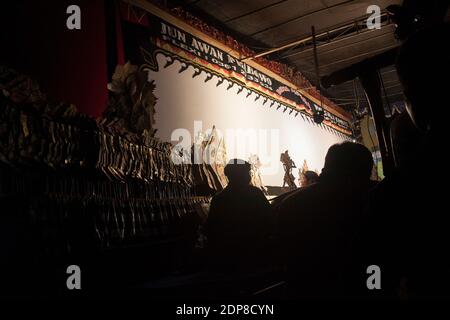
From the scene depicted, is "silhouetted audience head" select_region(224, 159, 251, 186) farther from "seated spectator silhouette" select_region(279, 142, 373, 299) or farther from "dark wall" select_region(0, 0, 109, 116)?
"dark wall" select_region(0, 0, 109, 116)

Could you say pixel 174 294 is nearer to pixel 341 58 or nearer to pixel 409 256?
pixel 409 256

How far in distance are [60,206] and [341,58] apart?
6368 mm

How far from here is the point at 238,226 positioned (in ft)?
9.19

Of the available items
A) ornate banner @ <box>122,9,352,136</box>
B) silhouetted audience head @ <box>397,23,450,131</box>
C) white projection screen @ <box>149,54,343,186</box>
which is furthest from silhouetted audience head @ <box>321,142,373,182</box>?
ornate banner @ <box>122,9,352,136</box>

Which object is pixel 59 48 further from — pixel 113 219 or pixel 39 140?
pixel 113 219

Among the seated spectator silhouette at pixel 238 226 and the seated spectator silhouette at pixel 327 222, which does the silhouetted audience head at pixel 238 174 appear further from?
the seated spectator silhouette at pixel 327 222

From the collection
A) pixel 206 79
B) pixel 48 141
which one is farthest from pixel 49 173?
pixel 206 79

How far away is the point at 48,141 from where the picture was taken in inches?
84.1

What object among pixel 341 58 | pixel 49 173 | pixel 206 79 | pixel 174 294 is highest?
pixel 341 58

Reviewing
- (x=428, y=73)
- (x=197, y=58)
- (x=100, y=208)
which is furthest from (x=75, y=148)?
(x=197, y=58)

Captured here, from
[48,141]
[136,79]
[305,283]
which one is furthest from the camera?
[136,79]

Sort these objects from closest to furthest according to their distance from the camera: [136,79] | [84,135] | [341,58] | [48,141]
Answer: [48,141], [84,135], [136,79], [341,58]

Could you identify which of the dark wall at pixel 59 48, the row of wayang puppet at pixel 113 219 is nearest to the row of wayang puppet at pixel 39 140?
the row of wayang puppet at pixel 113 219

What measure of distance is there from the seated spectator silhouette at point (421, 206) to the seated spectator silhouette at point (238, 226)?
2.04 meters
